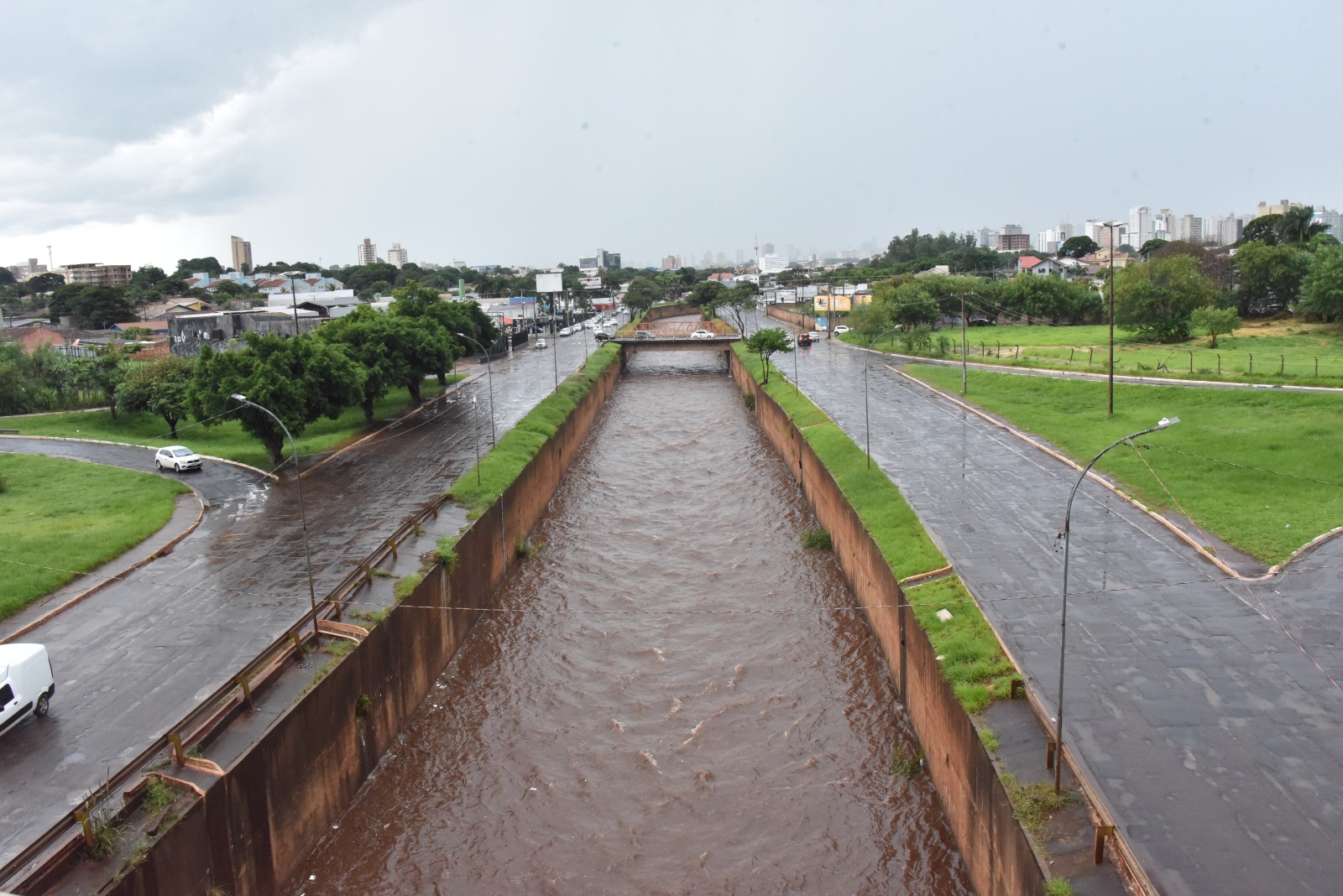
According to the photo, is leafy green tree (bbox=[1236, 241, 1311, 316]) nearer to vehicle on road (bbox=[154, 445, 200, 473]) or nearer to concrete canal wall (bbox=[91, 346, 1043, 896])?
concrete canal wall (bbox=[91, 346, 1043, 896])

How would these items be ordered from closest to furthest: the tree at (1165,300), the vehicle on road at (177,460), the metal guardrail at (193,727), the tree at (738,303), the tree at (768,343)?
the metal guardrail at (193,727) < the vehicle on road at (177,460) < the tree at (768,343) < the tree at (1165,300) < the tree at (738,303)

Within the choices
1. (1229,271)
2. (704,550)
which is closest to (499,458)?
(704,550)

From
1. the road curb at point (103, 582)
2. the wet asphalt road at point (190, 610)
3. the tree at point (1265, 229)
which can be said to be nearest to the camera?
the wet asphalt road at point (190, 610)

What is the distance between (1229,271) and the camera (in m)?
76.3

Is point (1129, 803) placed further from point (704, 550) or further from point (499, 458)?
point (499, 458)

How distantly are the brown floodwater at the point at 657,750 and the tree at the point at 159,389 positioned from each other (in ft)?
68.4

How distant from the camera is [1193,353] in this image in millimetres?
50344

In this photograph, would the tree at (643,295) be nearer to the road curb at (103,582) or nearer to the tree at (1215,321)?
the tree at (1215,321)

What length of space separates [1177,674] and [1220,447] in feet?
53.1

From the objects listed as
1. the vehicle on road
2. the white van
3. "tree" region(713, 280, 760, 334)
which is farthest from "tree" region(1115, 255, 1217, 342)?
"tree" region(713, 280, 760, 334)

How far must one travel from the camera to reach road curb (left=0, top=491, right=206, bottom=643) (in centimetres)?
1902

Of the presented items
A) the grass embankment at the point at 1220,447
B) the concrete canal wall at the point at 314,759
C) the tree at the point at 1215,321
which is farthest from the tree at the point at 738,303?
the concrete canal wall at the point at 314,759

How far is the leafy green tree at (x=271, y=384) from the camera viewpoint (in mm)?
33500

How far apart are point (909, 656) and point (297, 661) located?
36.0 ft
